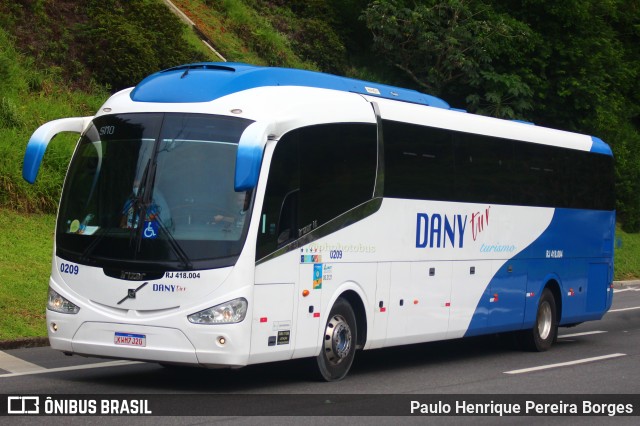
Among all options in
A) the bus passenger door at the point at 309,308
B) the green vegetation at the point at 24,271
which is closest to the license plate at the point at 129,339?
the bus passenger door at the point at 309,308

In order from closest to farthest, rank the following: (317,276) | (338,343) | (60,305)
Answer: (60,305)
(317,276)
(338,343)

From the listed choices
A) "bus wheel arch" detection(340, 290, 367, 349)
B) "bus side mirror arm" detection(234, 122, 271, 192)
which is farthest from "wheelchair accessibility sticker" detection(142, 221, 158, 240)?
"bus wheel arch" detection(340, 290, 367, 349)

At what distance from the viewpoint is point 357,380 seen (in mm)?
12898

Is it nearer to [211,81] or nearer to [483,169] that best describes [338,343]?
[211,81]

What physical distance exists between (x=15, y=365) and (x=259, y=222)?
150 inches

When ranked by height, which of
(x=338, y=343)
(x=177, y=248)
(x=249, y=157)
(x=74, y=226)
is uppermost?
(x=249, y=157)

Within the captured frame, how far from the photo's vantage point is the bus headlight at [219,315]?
1072 cm

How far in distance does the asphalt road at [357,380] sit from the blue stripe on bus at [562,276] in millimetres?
705

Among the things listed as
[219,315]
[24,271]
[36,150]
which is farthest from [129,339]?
[24,271]

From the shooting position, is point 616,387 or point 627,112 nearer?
point 616,387

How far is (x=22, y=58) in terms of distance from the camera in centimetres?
2462

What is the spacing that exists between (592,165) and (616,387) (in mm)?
7060

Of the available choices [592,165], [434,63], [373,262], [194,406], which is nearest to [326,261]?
[373,262]

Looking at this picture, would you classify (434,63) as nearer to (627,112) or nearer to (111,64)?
(111,64)
